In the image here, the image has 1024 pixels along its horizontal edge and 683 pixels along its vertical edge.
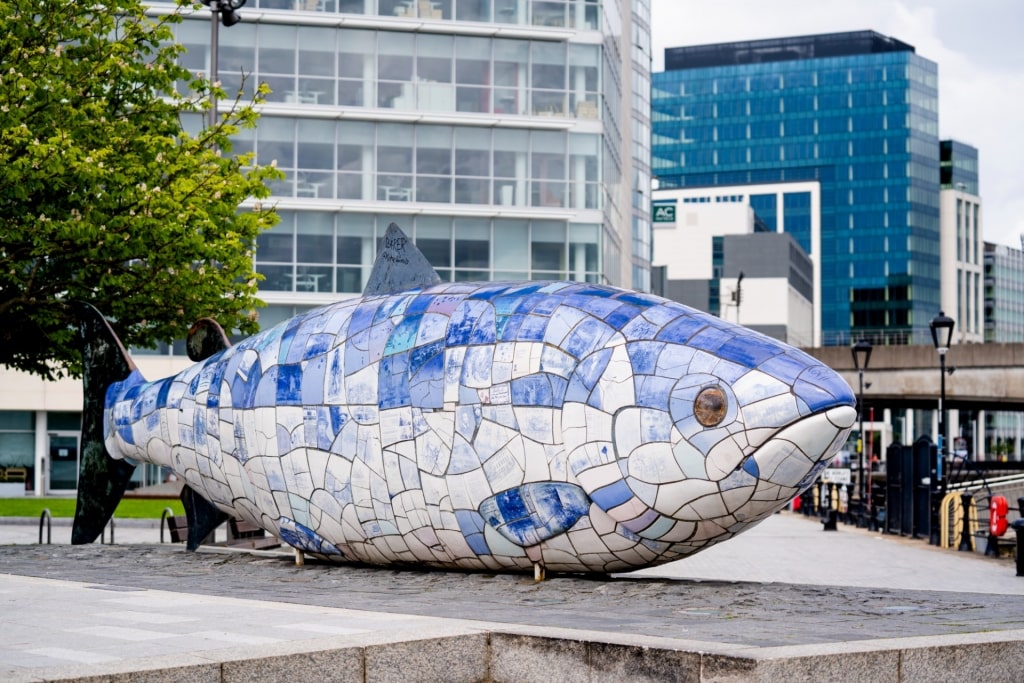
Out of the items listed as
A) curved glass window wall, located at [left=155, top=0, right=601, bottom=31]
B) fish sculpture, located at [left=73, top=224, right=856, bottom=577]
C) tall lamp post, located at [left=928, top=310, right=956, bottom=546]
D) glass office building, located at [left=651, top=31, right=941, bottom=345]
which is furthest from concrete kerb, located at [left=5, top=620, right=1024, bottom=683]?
glass office building, located at [left=651, top=31, right=941, bottom=345]

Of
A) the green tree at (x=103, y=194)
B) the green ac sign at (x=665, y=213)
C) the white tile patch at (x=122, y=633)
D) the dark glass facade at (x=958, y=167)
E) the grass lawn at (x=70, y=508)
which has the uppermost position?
the dark glass facade at (x=958, y=167)

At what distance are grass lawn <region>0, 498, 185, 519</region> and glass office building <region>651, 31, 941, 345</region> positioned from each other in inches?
4434

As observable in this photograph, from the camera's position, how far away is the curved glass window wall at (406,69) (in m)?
43.8

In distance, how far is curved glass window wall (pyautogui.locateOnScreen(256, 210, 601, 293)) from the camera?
44.2 m

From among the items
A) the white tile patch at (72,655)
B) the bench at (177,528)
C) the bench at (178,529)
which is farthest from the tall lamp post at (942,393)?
the white tile patch at (72,655)

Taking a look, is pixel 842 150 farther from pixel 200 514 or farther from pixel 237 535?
pixel 200 514

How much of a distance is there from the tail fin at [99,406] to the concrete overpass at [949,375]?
34496 millimetres

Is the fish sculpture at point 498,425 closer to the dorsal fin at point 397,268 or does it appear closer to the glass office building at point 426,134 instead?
the dorsal fin at point 397,268

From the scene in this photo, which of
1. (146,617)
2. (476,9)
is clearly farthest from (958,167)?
(146,617)

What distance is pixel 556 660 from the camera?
28.6 ft

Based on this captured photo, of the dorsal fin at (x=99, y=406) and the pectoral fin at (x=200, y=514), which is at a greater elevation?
the dorsal fin at (x=99, y=406)

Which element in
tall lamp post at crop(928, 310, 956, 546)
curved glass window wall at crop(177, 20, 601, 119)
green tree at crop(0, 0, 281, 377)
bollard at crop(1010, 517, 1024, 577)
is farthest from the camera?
curved glass window wall at crop(177, 20, 601, 119)

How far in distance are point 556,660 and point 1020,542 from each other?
11816mm

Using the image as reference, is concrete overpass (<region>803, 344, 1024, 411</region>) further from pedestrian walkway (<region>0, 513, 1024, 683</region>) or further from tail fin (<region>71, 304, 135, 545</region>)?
pedestrian walkway (<region>0, 513, 1024, 683</region>)
